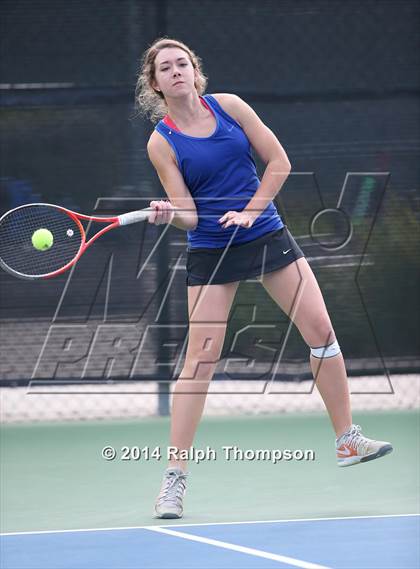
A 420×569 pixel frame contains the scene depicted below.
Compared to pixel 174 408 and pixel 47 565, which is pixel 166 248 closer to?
pixel 174 408

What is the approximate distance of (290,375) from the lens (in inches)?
240

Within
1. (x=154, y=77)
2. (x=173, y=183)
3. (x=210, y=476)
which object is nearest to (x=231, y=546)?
(x=173, y=183)

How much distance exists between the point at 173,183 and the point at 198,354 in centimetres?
53

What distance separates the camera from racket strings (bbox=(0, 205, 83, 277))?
474cm

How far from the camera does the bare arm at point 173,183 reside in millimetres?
3916

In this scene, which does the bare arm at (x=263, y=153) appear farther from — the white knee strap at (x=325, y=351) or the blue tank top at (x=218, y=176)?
the white knee strap at (x=325, y=351)

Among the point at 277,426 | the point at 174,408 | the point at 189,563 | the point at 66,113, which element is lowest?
the point at 189,563

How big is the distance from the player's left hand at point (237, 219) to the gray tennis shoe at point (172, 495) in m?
0.83

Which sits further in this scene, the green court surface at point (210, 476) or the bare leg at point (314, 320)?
the green court surface at point (210, 476)

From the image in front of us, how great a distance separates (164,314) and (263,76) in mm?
1211

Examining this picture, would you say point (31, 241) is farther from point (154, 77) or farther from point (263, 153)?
point (263, 153)

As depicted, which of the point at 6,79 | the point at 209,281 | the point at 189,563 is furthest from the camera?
the point at 6,79

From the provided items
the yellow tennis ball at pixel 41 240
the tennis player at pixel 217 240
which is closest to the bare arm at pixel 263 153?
the tennis player at pixel 217 240

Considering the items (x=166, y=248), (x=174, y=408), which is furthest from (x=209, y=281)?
(x=166, y=248)
